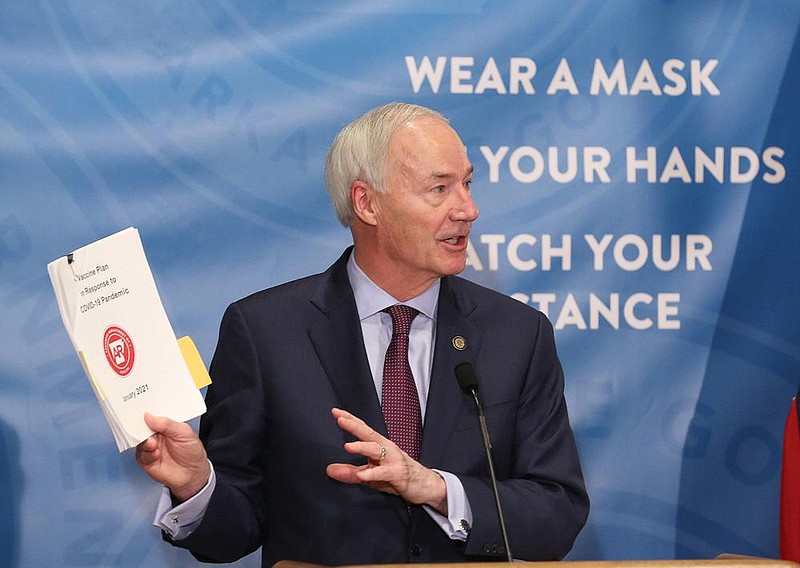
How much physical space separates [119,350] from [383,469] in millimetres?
531

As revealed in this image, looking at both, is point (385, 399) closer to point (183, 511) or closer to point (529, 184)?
point (183, 511)

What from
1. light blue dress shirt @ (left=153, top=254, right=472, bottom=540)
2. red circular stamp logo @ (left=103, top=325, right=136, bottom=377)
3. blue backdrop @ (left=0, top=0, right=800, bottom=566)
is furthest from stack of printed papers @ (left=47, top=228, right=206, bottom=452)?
blue backdrop @ (left=0, top=0, right=800, bottom=566)

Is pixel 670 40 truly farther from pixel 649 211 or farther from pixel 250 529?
pixel 250 529

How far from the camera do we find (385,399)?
252 cm

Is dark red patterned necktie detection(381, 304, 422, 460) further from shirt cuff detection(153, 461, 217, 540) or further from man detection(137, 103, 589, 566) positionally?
shirt cuff detection(153, 461, 217, 540)

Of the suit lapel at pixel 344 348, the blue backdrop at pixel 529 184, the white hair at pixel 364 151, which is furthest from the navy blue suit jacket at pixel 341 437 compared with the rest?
the blue backdrop at pixel 529 184

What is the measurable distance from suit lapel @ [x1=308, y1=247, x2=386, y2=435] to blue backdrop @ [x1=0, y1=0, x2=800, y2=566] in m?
0.71

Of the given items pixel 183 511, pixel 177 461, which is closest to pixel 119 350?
pixel 177 461

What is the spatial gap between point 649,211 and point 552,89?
1.61ft

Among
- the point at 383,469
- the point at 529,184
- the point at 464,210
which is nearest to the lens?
the point at 383,469

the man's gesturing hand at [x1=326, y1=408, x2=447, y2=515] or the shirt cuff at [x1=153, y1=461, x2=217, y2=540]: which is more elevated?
the man's gesturing hand at [x1=326, y1=408, x2=447, y2=515]

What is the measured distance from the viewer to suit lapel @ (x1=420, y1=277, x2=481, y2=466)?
2.45 metres

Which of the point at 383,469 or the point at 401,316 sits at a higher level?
the point at 401,316

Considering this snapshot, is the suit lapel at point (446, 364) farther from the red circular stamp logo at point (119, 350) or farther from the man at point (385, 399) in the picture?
the red circular stamp logo at point (119, 350)
